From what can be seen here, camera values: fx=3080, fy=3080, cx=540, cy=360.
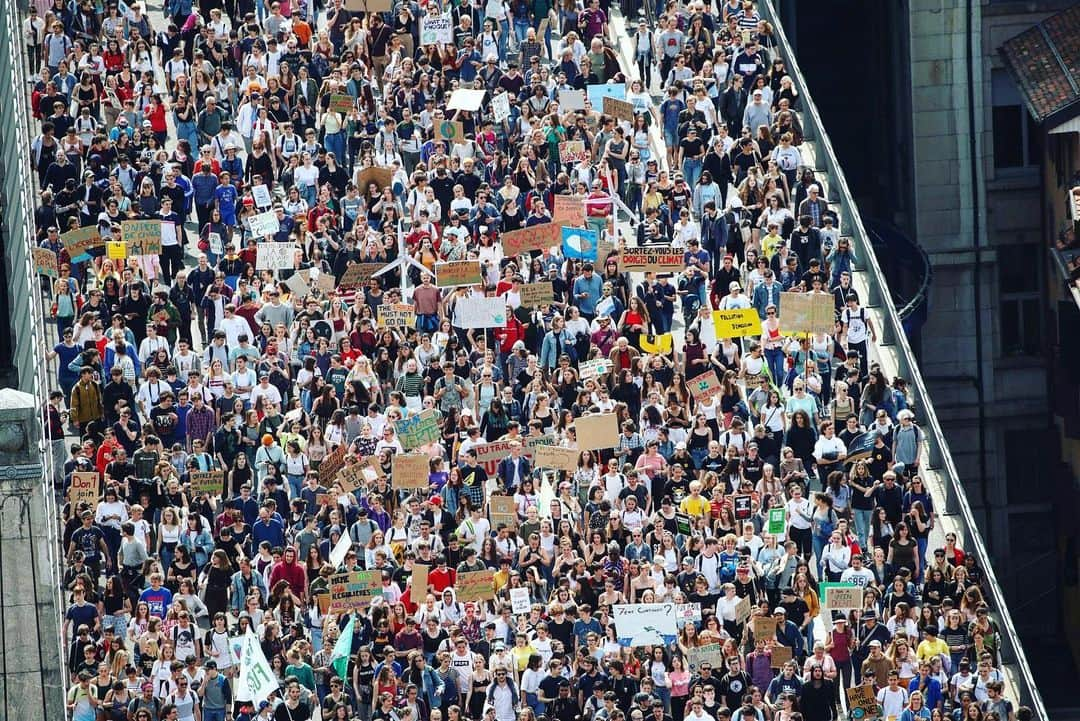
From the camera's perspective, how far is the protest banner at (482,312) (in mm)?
44125

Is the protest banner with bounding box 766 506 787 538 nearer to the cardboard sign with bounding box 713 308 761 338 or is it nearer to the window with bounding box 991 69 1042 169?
the cardboard sign with bounding box 713 308 761 338

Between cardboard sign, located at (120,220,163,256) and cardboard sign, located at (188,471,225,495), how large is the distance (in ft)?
17.3

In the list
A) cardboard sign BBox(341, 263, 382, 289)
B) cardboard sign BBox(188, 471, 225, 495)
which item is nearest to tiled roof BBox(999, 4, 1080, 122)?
cardboard sign BBox(341, 263, 382, 289)

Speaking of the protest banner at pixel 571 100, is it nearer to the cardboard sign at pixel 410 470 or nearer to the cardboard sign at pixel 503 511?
the cardboard sign at pixel 410 470

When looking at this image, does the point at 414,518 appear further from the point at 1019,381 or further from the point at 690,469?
the point at 1019,381

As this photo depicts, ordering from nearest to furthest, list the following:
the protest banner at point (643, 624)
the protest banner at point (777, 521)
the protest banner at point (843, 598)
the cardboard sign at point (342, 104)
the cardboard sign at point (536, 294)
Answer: the protest banner at point (643, 624) < the protest banner at point (843, 598) < the protest banner at point (777, 521) < the cardboard sign at point (536, 294) < the cardboard sign at point (342, 104)

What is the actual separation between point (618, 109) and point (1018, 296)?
1730 cm

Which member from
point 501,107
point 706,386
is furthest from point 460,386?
point 501,107

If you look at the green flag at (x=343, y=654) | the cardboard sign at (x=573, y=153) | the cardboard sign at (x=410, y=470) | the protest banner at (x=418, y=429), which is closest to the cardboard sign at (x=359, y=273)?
the protest banner at (x=418, y=429)

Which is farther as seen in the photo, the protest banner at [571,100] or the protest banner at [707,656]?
the protest banner at [571,100]

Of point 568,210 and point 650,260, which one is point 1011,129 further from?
point 650,260

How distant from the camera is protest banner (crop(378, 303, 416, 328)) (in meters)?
44.0

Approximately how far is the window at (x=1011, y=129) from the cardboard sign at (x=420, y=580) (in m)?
26.6

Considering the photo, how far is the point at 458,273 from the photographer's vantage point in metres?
44.7
